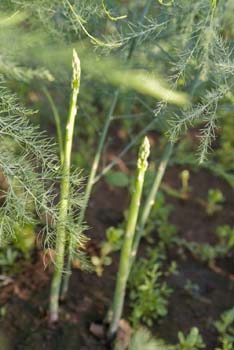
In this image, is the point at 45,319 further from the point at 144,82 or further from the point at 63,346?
the point at 144,82

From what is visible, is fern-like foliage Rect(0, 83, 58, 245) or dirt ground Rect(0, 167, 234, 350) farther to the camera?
dirt ground Rect(0, 167, 234, 350)

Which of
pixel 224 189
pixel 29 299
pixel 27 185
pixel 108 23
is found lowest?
pixel 224 189

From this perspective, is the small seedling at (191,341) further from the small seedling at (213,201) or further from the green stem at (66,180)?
the small seedling at (213,201)

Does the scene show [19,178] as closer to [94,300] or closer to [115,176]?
[94,300]

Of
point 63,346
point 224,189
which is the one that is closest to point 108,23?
point 63,346

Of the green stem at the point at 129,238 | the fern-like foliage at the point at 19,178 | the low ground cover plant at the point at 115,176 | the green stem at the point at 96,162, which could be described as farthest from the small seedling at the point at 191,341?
the fern-like foliage at the point at 19,178

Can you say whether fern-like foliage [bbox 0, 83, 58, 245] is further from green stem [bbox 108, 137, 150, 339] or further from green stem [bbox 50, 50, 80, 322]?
green stem [bbox 108, 137, 150, 339]

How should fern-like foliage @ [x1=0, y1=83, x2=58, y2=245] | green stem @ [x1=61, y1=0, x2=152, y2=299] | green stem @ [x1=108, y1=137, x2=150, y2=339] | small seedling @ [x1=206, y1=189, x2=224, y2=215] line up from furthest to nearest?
small seedling @ [x1=206, y1=189, x2=224, y2=215] < green stem @ [x1=61, y1=0, x2=152, y2=299] < green stem @ [x1=108, y1=137, x2=150, y2=339] < fern-like foliage @ [x1=0, y1=83, x2=58, y2=245]

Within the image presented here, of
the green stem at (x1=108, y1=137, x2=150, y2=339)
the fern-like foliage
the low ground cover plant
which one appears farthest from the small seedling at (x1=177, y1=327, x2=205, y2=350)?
the fern-like foliage
